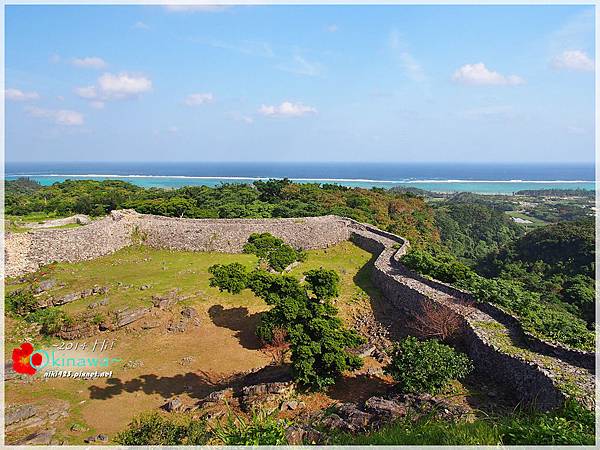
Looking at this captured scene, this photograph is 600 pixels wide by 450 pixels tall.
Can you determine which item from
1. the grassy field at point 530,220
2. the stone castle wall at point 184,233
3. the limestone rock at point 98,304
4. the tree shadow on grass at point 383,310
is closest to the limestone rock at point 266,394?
the tree shadow on grass at point 383,310

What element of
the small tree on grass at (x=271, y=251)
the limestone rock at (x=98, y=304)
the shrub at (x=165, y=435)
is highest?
the small tree on grass at (x=271, y=251)

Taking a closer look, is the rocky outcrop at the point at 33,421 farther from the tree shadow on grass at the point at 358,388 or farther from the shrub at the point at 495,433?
the shrub at the point at 495,433

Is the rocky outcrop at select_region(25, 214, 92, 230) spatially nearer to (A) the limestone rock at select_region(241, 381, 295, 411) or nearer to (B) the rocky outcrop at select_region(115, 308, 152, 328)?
(B) the rocky outcrop at select_region(115, 308, 152, 328)

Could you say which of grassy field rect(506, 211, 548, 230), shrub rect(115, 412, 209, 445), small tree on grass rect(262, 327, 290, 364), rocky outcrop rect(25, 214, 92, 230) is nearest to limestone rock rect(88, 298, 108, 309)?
small tree on grass rect(262, 327, 290, 364)

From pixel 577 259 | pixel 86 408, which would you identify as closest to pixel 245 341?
pixel 86 408

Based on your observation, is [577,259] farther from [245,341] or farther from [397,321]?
[245,341]

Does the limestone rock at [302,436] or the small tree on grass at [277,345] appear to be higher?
the limestone rock at [302,436]
